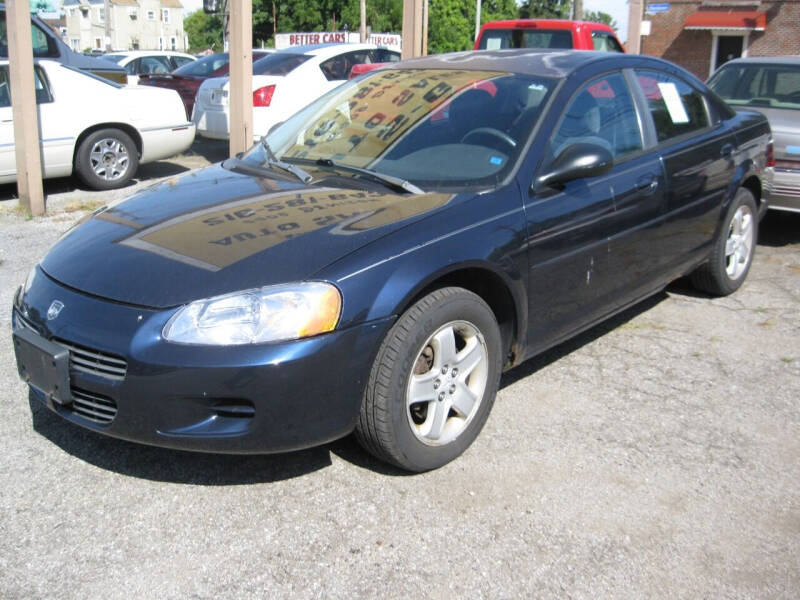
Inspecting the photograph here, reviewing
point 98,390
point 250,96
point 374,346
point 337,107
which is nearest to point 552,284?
point 374,346

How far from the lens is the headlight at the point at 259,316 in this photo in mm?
2791

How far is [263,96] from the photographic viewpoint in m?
10.3

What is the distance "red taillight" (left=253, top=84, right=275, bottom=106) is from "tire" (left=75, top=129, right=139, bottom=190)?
5.60 feet

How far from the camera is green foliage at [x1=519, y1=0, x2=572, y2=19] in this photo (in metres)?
56.8

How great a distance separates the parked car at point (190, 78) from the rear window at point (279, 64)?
1.37 metres

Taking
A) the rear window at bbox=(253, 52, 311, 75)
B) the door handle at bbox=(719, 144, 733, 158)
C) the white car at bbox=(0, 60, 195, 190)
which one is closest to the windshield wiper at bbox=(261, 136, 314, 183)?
the door handle at bbox=(719, 144, 733, 158)

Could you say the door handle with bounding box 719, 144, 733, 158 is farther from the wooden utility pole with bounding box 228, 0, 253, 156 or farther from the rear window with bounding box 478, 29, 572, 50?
the rear window with bounding box 478, 29, 572, 50

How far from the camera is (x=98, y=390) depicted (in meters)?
2.90

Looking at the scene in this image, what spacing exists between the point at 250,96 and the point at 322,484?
6.44 meters

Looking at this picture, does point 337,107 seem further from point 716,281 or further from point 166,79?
point 166,79

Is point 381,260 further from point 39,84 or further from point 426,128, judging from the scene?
point 39,84

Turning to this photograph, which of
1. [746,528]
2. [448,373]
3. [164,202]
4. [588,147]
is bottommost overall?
[746,528]

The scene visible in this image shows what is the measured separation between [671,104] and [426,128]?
5.52 ft

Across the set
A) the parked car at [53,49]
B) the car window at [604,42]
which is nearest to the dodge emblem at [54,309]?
the parked car at [53,49]
